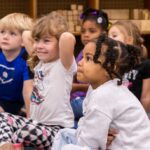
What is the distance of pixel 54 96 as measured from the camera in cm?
223

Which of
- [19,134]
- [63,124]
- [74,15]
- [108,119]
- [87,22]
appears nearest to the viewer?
[108,119]

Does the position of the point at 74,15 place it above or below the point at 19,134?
above

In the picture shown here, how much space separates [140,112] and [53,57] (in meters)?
0.64

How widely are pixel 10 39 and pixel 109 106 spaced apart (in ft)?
3.17

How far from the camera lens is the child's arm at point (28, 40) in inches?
95.7

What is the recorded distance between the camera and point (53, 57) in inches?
89.4

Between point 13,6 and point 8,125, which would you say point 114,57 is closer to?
point 8,125

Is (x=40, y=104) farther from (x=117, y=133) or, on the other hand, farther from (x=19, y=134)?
(x=117, y=133)

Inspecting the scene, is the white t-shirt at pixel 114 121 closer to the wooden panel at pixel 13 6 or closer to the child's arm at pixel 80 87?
the child's arm at pixel 80 87

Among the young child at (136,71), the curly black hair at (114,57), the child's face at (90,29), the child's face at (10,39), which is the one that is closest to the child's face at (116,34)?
the young child at (136,71)

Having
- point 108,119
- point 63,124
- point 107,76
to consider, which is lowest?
point 63,124

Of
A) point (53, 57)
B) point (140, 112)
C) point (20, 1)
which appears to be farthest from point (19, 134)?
point (20, 1)

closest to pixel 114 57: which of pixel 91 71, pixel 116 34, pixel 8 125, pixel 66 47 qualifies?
pixel 91 71

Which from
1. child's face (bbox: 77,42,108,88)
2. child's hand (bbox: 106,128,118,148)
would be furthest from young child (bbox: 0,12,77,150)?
child's hand (bbox: 106,128,118,148)
